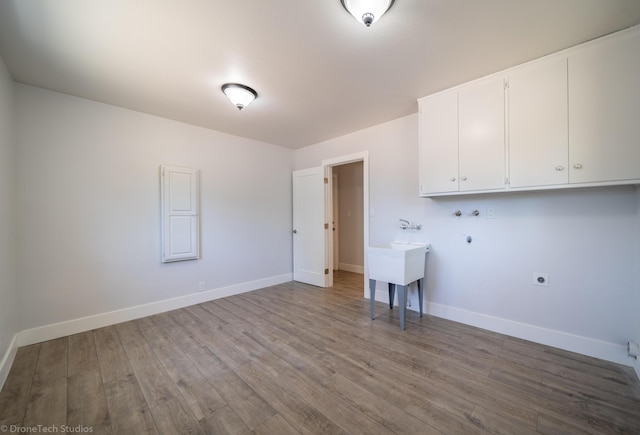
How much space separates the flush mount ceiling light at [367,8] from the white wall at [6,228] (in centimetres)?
282

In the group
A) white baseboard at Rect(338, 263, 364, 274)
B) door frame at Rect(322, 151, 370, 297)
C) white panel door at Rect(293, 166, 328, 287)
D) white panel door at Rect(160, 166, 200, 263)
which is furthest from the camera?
white baseboard at Rect(338, 263, 364, 274)

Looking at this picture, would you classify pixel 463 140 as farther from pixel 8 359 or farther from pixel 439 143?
pixel 8 359

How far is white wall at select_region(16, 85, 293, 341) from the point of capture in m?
2.46

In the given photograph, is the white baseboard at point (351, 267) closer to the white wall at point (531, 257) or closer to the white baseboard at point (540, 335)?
the white wall at point (531, 257)

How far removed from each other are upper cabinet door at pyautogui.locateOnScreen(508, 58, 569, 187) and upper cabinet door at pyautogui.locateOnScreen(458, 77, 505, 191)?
8 centimetres

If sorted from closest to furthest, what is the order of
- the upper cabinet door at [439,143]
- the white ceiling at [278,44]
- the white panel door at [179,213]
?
the white ceiling at [278,44]
the upper cabinet door at [439,143]
the white panel door at [179,213]

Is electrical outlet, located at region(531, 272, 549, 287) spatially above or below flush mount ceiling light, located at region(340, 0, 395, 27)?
below

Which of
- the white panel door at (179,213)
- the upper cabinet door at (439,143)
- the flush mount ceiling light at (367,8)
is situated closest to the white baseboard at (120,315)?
the white panel door at (179,213)

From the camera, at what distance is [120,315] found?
9.45 feet

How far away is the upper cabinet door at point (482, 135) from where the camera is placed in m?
2.29

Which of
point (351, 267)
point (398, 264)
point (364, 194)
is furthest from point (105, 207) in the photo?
point (351, 267)

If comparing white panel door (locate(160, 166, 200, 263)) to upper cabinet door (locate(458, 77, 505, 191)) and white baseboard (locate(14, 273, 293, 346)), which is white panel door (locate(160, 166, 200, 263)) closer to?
white baseboard (locate(14, 273, 293, 346))

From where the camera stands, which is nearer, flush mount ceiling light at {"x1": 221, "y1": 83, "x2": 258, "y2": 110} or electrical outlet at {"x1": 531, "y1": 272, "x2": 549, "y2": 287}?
electrical outlet at {"x1": 531, "y1": 272, "x2": 549, "y2": 287}

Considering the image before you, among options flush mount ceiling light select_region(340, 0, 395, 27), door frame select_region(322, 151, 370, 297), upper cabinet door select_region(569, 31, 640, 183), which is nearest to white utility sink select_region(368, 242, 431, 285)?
door frame select_region(322, 151, 370, 297)
